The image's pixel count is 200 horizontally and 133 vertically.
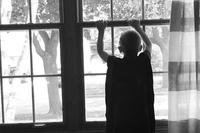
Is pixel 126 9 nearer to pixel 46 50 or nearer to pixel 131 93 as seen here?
pixel 46 50

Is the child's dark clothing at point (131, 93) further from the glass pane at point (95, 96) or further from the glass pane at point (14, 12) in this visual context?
the glass pane at point (14, 12)

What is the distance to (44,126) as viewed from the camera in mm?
2912

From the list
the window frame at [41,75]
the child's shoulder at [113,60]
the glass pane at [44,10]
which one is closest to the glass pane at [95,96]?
the window frame at [41,75]

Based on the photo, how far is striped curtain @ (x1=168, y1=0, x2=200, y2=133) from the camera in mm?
2584

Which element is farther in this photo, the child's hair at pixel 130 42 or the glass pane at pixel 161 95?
the glass pane at pixel 161 95

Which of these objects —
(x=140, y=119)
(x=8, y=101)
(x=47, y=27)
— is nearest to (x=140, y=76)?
(x=140, y=119)

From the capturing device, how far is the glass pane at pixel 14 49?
113 inches

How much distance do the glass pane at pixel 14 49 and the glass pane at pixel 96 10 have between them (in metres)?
0.48

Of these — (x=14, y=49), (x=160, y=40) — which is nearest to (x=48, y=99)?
(x=14, y=49)

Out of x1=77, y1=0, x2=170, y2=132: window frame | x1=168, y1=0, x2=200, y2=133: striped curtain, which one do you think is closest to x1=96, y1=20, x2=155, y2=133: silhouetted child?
x1=168, y1=0, x2=200, y2=133: striped curtain

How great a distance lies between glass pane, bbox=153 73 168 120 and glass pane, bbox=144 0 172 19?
442 mm

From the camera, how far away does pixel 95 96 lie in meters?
2.90

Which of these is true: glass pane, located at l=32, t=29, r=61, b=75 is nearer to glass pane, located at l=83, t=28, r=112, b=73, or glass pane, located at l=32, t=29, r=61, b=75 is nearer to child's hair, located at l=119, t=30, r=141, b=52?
glass pane, located at l=83, t=28, r=112, b=73

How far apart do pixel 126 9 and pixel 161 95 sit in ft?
2.30
